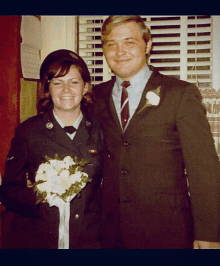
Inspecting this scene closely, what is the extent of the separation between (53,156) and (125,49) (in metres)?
0.84

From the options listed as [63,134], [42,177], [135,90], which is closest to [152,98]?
[135,90]

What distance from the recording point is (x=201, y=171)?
1.63m

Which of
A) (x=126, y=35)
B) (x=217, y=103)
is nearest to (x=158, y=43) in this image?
(x=217, y=103)

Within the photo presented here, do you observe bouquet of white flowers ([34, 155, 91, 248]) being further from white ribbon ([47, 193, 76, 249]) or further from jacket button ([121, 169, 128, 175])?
jacket button ([121, 169, 128, 175])

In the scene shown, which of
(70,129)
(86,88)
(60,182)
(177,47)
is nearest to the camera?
(60,182)

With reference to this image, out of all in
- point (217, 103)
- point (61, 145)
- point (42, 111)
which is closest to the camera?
point (61, 145)

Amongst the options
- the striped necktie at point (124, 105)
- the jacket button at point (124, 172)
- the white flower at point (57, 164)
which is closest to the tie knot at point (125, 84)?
the striped necktie at point (124, 105)

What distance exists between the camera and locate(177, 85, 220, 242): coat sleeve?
5.31 feet

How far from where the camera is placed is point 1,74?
2.26 metres

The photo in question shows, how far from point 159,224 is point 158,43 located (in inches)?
79.5

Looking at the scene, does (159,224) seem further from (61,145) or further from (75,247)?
(61,145)

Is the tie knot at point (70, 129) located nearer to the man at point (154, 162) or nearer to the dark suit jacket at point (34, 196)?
the dark suit jacket at point (34, 196)

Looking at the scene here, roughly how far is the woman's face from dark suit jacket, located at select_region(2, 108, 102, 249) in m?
0.14

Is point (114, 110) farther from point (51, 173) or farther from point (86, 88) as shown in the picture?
point (51, 173)
